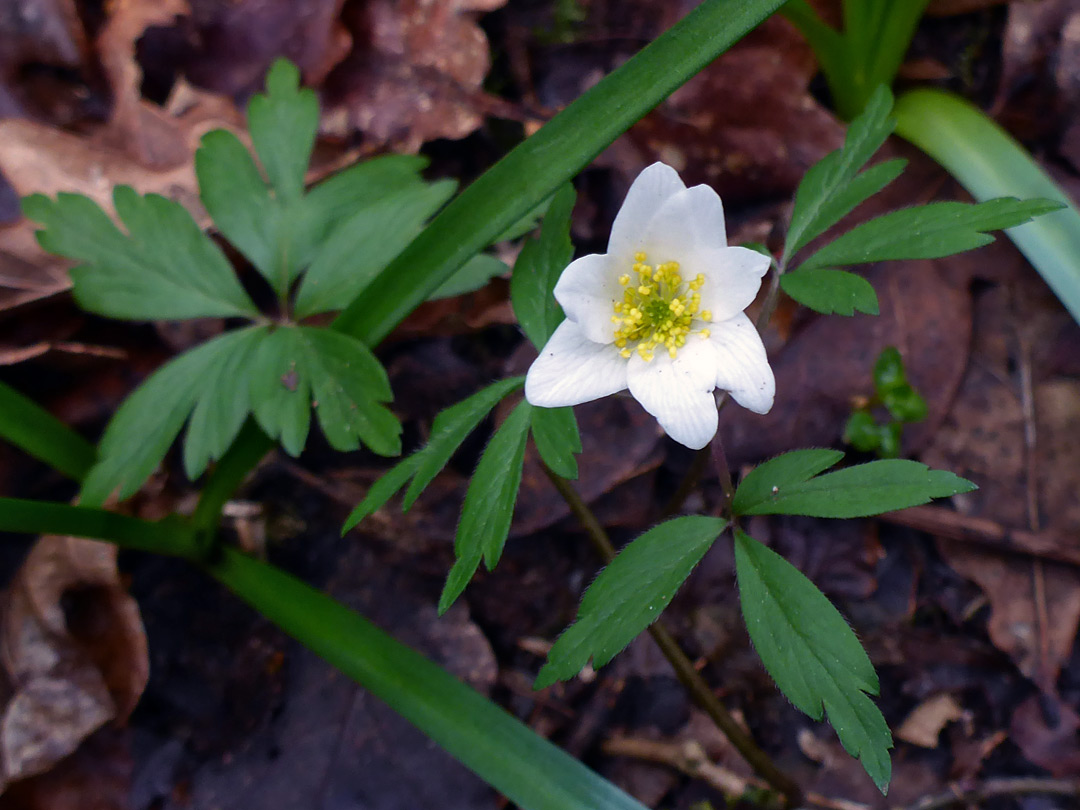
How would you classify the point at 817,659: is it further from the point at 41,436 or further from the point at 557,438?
the point at 41,436

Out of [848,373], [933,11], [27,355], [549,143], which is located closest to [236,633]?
[27,355]

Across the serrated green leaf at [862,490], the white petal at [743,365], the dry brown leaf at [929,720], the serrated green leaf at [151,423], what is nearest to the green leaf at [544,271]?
the white petal at [743,365]

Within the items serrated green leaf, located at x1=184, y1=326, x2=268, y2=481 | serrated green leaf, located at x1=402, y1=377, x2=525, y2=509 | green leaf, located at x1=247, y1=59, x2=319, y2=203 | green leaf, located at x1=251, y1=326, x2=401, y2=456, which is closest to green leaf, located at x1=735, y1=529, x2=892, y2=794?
serrated green leaf, located at x1=402, y1=377, x2=525, y2=509

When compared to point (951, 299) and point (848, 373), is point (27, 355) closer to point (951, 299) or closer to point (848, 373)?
point (848, 373)

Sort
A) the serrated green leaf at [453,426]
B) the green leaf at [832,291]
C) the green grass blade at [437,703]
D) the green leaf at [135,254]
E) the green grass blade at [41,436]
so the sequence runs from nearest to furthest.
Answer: the green leaf at [832,291] → the serrated green leaf at [453,426] → the green grass blade at [437,703] → the green grass blade at [41,436] → the green leaf at [135,254]

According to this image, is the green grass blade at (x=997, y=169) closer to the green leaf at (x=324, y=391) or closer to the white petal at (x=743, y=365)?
the white petal at (x=743, y=365)

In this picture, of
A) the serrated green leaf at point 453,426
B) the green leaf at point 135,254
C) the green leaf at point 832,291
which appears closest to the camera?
the green leaf at point 832,291
